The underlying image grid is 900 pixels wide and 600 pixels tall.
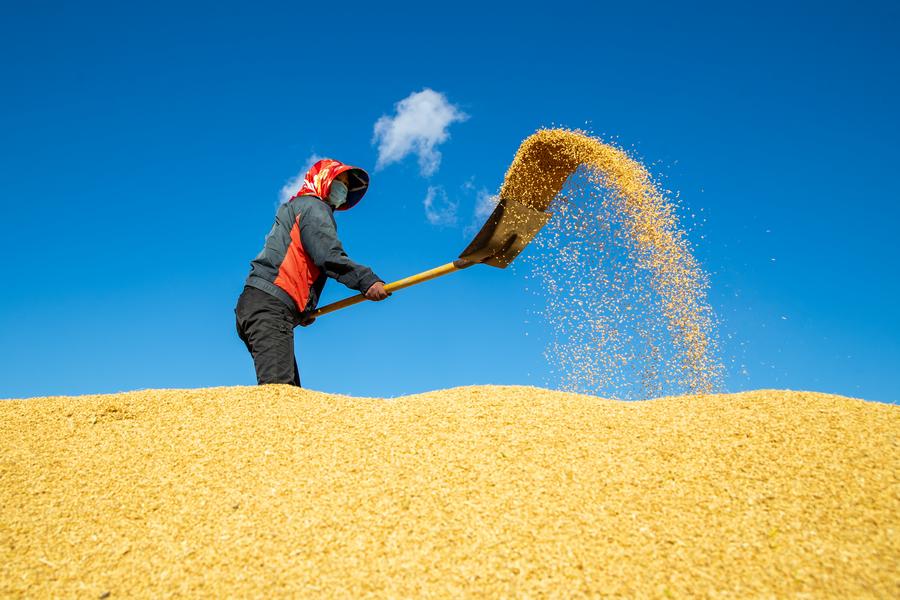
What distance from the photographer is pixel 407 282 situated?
12.5 ft

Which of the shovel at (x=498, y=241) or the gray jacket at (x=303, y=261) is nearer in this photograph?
the gray jacket at (x=303, y=261)

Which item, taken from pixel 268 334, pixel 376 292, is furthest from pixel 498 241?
pixel 268 334

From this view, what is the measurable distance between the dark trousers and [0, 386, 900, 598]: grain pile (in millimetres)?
537

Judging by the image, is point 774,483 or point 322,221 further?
point 322,221

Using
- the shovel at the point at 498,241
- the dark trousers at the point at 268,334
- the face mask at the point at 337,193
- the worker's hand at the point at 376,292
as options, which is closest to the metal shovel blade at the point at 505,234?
the shovel at the point at 498,241

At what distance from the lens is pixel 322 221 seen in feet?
11.8

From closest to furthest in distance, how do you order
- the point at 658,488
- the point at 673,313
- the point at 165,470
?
the point at 658,488
the point at 165,470
the point at 673,313

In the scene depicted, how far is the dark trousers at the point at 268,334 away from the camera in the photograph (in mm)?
3336

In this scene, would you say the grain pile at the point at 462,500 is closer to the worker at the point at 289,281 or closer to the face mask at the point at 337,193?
the worker at the point at 289,281

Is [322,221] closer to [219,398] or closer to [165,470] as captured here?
[219,398]

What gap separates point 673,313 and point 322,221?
2290 mm

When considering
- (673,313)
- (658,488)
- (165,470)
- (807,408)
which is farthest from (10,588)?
(673,313)

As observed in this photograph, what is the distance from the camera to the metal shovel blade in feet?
13.3

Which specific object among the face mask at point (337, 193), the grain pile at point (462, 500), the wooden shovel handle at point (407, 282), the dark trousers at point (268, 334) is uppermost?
the face mask at point (337, 193)
